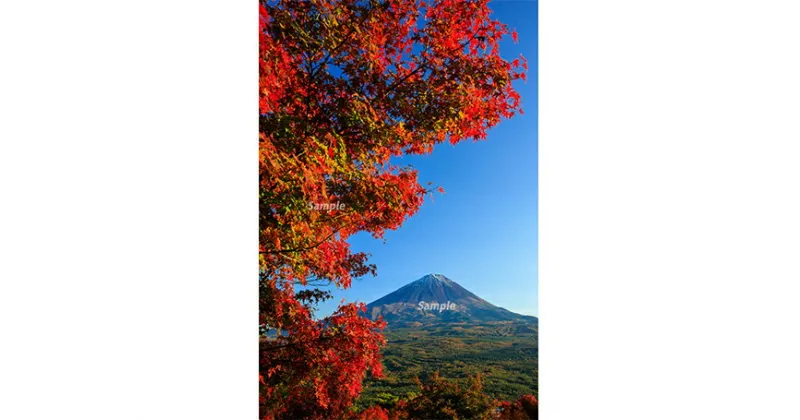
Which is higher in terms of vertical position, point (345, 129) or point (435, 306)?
point (345, 129)

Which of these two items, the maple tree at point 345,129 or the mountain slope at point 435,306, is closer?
the maple tree at point 345,129

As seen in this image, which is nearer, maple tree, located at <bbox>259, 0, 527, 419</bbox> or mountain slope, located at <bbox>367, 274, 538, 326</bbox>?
maple tree, located at <bbox>259, 0, 527, 419</bbox>

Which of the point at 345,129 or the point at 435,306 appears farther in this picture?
the point at 435,306
